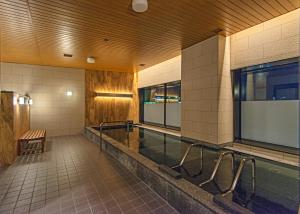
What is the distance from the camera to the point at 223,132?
4078 mm

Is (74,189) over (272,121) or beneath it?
beneath

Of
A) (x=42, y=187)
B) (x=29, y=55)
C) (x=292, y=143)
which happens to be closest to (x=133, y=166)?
(x=42, y=187)

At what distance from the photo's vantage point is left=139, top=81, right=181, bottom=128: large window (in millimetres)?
6230

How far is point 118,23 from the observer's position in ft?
11.2

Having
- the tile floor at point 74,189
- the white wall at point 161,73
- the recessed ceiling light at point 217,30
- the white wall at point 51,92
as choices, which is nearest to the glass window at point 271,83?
the recessed ceiling light at point 217,30

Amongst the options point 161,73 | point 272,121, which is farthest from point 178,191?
point 161,73

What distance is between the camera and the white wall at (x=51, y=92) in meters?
6.43

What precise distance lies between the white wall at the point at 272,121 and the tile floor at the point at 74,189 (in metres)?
2.73

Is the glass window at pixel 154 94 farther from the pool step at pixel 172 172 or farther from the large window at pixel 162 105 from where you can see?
the pool step at pixel 172 172

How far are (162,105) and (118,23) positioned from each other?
4080 mm

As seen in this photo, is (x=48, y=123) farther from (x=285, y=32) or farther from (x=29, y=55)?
(x=285, y=32)

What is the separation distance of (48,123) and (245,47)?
7165 mm

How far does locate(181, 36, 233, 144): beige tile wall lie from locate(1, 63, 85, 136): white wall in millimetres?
5005

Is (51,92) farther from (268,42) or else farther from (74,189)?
(268,42)
